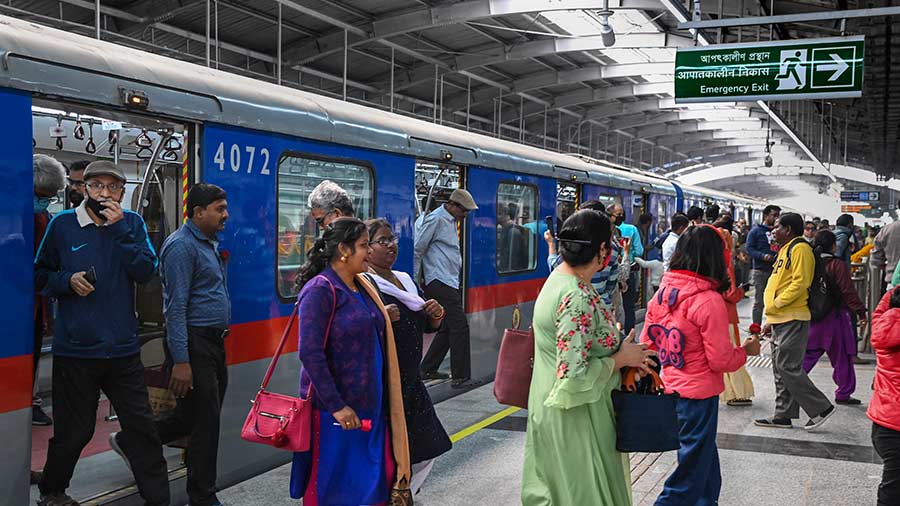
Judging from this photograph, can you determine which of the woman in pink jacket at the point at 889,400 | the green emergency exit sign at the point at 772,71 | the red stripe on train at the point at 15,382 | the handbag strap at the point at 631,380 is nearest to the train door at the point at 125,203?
the red stripe on train at the point at 15,382

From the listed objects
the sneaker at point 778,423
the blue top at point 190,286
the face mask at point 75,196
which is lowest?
the sneaker at point 778,423

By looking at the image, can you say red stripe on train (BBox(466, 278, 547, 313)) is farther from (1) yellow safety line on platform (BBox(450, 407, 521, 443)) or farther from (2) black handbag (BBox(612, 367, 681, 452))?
(2) black handbag (BBox(612, 367, 681, 452))

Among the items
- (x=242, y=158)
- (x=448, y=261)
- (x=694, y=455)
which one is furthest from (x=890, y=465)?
(x=448, y=261)

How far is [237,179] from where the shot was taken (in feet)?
16.2

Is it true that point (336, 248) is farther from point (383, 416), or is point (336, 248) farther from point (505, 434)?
point (505, 434)

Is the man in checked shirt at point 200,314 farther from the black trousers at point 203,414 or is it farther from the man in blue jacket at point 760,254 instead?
the man in blue jacket at point 760,254

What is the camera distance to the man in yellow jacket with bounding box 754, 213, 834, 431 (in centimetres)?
654

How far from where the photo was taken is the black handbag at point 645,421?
3.40 meters

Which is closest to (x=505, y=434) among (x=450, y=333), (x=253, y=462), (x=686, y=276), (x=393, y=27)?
(x=450, y=333)

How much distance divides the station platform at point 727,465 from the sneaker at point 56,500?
907mm

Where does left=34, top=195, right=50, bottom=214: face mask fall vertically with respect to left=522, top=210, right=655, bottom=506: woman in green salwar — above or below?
above

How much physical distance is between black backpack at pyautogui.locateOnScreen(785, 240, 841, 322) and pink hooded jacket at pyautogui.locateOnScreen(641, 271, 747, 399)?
9.02ft

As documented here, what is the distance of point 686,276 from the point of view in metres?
4.28

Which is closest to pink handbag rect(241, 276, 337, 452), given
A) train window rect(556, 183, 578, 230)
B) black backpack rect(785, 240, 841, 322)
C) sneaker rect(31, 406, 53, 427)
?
sneaker rect(31, 406, 53, 427)
